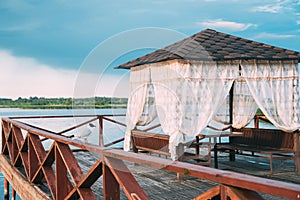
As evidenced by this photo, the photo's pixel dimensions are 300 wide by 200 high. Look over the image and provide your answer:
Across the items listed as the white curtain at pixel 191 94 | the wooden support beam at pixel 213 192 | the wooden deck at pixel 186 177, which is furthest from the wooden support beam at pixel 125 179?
the white curtain at pixel 191 94

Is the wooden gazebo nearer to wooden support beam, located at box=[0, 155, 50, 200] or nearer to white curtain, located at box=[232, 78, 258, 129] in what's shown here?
white curtain, located at box=[232, 78, 258, 129]

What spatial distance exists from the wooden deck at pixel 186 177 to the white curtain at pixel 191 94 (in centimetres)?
43

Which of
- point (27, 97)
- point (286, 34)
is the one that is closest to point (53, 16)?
point (27, 97)

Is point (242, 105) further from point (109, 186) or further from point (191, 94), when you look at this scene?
point (109, 186)

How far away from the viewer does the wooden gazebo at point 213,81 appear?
5020 millimetres

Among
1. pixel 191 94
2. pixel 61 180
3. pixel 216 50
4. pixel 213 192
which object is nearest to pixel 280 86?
pixel 216 50

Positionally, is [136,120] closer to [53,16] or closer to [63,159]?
[63,159]

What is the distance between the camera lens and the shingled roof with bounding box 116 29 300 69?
16.8 ft

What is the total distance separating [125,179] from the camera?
2.28m

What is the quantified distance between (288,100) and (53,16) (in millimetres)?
21359

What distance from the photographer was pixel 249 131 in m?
6.54

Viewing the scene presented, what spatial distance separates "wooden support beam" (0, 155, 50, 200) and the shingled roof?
7.99 ft

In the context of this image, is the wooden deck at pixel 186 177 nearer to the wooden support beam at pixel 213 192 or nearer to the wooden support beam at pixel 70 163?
the wooden support beam at pixel 70 163

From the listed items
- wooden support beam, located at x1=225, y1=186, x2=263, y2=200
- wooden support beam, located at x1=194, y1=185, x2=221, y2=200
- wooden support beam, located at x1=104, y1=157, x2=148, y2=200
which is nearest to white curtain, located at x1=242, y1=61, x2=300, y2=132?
wooden support beam, located at x1=104, y1=157, x2=148, y2=200
